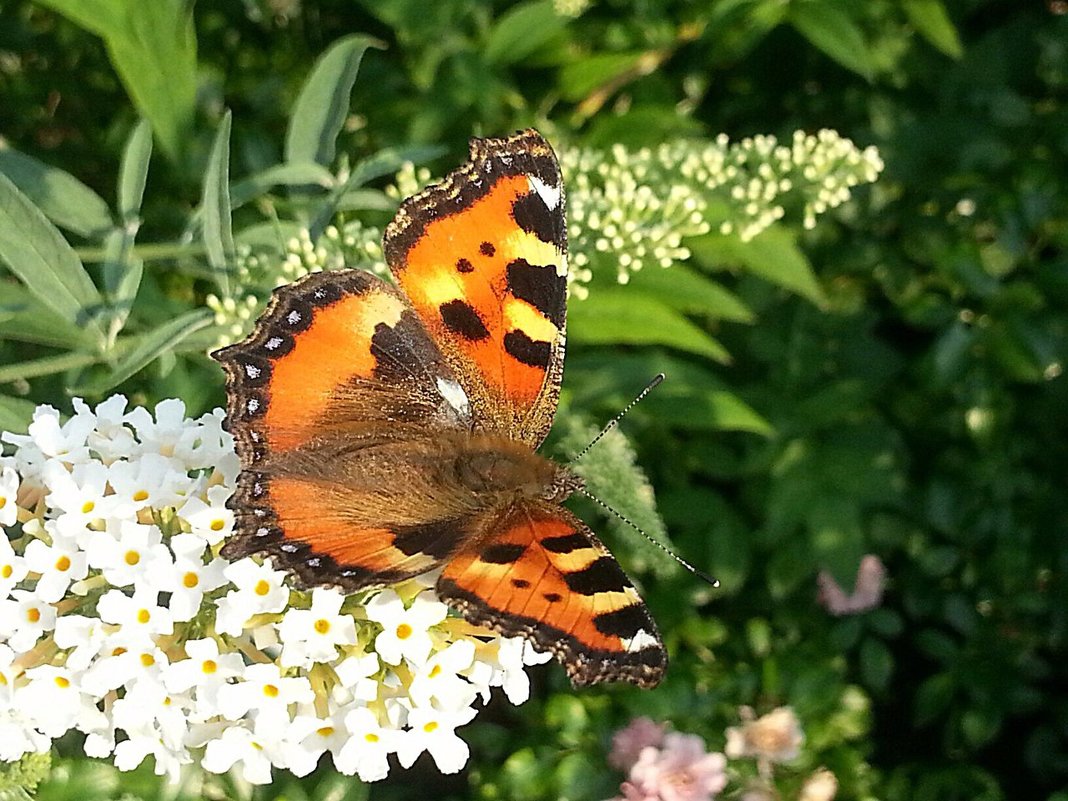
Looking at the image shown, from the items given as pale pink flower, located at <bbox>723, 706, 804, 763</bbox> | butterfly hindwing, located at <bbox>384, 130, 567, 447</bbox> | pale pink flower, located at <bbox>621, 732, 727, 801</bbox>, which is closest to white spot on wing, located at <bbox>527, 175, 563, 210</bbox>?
butterfly hindwing, located at <bbox>384, 130, 567, 447</bbox>

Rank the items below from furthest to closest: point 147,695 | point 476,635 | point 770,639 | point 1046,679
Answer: point 1046,679 → point 770,639 → point 476,635 → point 147,695

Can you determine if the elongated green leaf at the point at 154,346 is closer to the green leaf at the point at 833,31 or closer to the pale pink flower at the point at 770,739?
the green leaf at the point at 833,31

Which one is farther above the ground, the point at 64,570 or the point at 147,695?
the point at 64,570

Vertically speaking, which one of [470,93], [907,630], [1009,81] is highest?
[1009,81]

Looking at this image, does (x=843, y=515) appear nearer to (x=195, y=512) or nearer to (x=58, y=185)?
(x=195, y=512)

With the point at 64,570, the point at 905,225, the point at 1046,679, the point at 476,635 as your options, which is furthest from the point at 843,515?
the point at 64,570

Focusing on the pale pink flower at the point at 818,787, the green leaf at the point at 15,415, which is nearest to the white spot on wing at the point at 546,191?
the green leaf at the point at 15,415

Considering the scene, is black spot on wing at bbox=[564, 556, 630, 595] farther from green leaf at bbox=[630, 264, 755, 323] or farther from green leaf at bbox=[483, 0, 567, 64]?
green leaf at bbox=[483, 0, 567, 64]
